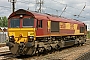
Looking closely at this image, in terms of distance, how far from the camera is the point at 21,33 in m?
17.5

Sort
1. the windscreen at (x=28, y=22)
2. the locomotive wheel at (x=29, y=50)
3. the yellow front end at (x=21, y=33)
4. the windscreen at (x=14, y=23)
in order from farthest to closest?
the windscreen at (x=14, y=23), the windscreen at (x=28, y=22), the yellow front end at (x=21, y=33), the locomotive wheel at (x=29, y=50)

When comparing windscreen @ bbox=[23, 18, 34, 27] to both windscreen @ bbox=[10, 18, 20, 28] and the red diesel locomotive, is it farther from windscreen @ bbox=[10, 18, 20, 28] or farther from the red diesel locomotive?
windscreen @ bbox=[10, 18, 20, 28]

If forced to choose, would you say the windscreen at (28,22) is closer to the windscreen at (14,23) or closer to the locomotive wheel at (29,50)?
the windscreen at (14,23)

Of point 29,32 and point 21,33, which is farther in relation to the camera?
point 21,33

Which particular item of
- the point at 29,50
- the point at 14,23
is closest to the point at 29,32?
Answer: the point at 29,50

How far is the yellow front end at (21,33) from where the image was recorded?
56.5 feet

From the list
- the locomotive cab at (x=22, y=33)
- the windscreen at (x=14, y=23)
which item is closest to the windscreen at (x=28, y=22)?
the locomotive cab at (x=22, y=33)

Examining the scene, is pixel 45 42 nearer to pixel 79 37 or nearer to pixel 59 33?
pixel 59 33

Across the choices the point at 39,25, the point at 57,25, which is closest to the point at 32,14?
the point at 39,25

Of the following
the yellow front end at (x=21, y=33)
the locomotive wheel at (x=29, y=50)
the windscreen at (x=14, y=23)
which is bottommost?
the locomotive wheel at (x=29, y=50)

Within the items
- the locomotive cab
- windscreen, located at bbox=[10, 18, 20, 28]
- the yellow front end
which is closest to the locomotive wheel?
the locomotive cab

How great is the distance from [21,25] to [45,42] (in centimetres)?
278

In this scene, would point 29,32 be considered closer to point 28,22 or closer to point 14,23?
point 28,22

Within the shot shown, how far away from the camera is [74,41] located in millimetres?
28016
